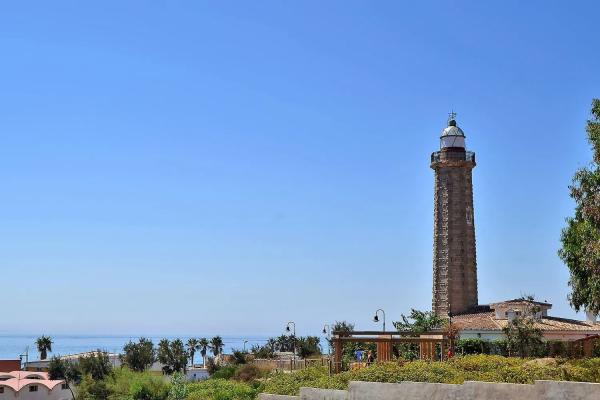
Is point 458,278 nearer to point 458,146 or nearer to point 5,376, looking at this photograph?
point 458,146

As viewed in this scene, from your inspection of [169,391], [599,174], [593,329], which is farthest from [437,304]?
[599,174]

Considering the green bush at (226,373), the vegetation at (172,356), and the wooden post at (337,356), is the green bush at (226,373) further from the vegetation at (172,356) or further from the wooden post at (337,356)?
the wooden post at (337,356)

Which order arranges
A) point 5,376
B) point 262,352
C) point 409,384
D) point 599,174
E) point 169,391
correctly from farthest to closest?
point 262,352 → point 5,376 → point 169,391 → point 599,174 → point 409,384

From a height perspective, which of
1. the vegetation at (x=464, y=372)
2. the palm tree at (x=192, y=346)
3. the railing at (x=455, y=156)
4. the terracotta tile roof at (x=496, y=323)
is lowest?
the vegetation at (x=464, y=372)

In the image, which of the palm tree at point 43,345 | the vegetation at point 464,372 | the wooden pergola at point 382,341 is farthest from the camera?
the palm tree at point 43,345

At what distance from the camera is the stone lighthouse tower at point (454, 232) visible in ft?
198

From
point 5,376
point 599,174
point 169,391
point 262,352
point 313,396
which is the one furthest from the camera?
point 262,352

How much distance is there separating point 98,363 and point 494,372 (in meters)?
67.4

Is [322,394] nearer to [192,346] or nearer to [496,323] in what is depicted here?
[496,323]

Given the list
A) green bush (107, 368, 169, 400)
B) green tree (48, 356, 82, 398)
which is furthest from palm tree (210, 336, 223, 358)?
green bush (107, 368, 169, 400)

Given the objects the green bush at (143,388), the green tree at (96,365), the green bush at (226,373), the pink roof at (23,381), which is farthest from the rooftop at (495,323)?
the green tree at (96,365)

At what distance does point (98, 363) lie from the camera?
8350 cm

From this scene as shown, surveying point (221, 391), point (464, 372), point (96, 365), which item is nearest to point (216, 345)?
point (96, 365)

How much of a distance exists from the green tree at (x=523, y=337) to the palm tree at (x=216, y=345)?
6947 cm
